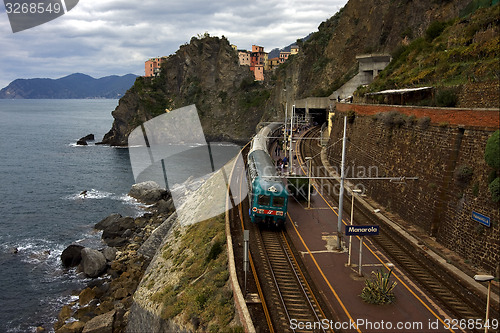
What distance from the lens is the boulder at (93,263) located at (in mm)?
32500

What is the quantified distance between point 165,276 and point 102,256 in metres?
13.5

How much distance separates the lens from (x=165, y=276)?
23406 mm

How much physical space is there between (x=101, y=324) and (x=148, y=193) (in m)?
33.8

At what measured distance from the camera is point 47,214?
4916cm

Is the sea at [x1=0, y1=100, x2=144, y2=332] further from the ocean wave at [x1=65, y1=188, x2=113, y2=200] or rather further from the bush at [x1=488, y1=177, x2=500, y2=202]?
the bush at [x1=488, y1=177, x2=500, y2=202]

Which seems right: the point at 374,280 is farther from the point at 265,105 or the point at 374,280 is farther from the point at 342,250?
the point at 265,105

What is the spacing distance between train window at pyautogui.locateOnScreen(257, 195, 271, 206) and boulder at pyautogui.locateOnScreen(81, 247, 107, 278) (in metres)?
19.2

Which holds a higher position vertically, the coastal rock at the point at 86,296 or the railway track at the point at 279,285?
the railway track at the point at 279,285

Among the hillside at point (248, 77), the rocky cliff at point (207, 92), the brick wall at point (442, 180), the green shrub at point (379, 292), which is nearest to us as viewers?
the green shrub at point (379, 292)

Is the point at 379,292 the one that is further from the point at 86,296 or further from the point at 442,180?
the point at 86,296

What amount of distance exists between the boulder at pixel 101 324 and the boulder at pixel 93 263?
28.0 feet

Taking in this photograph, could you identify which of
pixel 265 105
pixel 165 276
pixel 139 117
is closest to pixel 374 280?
pixel 165 276

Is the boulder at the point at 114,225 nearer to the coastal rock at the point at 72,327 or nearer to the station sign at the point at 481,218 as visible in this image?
the coastal rock at the point at 72,327

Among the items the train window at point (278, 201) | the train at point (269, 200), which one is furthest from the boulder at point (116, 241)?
the train window at point (278, 201)
